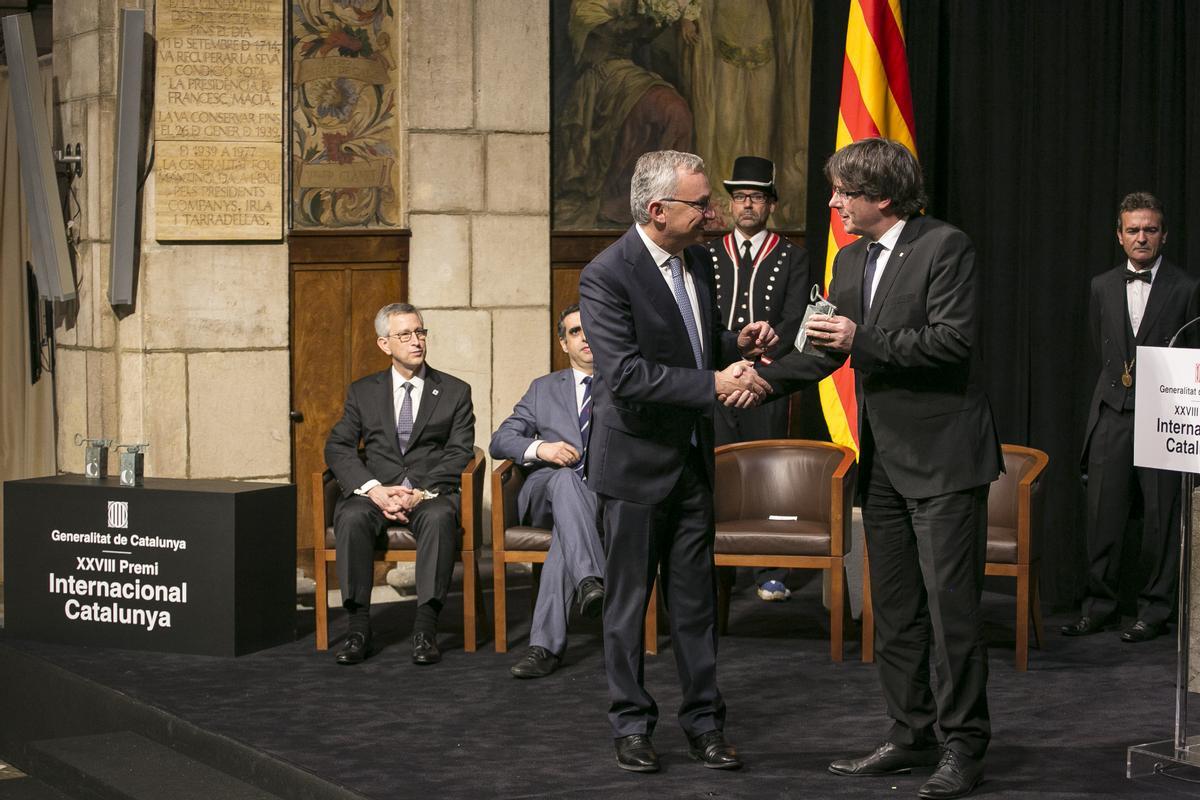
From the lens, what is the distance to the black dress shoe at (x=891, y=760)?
3941 millimetres

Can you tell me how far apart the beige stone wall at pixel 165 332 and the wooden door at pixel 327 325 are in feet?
0.26

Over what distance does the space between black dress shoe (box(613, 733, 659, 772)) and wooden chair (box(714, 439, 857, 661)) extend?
1.45 meters

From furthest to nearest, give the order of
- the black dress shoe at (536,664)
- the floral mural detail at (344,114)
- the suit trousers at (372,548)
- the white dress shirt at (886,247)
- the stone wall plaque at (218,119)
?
the floral mural detail at (344,114) → the stone wall plaque at (218,119) → the suit trousers at (372,548) → the black dress shoe at (536,664) → the white dress shirt at (886,247)

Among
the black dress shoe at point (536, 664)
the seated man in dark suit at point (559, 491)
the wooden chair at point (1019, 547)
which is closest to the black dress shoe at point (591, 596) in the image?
the seated man in dark suit at point (559, 491)

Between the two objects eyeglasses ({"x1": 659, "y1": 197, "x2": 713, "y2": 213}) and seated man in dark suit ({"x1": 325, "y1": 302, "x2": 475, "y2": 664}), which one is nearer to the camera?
eyeglasses ({"x1": 659, "y1": 197, "x2": 713, "y2": 213})

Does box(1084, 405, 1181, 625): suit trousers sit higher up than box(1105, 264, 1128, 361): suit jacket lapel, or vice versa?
box(1105, 264, 1128, 361): suit jacket lapel

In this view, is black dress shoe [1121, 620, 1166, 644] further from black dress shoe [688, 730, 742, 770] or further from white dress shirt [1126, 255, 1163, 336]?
black dress shoe [688, 730, 742, 770]

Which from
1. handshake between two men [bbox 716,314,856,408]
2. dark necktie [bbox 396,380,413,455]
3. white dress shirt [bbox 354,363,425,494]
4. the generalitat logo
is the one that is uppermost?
handshake between two men [bbox 716,314,856,408]

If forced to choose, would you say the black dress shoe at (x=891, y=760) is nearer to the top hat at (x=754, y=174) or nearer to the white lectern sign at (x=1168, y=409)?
the white lectern sign at (x=1168, y=409)

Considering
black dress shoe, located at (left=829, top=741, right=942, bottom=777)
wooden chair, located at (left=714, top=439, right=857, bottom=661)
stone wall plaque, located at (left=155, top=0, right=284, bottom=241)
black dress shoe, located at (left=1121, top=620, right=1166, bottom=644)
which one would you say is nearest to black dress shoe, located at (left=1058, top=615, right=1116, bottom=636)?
black dress shoe, located at (left=1121, top=620, right=1166, bottom=644)

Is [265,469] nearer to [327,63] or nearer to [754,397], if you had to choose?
[327,63]

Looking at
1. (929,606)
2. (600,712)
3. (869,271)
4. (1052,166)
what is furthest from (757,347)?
(1052,166)

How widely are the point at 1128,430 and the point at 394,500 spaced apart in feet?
8.90

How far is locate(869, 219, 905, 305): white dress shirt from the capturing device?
3791 millimetres
